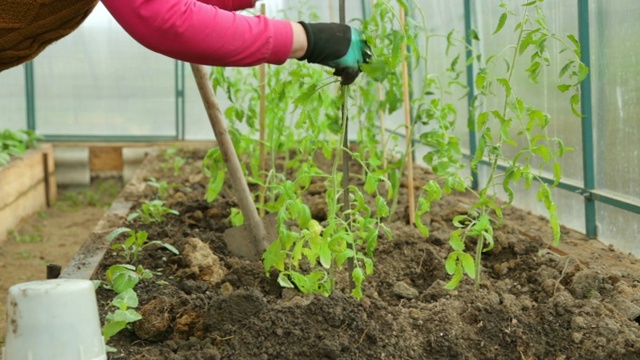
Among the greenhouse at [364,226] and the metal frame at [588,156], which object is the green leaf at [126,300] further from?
the metal frame at [588,156]

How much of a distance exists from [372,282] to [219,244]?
85 cm

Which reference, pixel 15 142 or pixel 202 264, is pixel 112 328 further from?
pixel 15 142

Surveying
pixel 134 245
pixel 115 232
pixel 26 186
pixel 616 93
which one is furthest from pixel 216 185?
pixel 26 186

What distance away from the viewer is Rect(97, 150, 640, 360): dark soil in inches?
95.0

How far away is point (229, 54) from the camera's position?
6.90 ft

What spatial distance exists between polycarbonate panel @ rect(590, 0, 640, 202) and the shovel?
1425 millimetres

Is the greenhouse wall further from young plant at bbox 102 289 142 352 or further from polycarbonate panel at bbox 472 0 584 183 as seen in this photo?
young plant at bbox 102 289 142 352

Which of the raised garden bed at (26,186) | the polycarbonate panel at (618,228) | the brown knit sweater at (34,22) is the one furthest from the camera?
the raised garden bed at (26,186)

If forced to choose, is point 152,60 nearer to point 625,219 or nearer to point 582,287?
point 625,219

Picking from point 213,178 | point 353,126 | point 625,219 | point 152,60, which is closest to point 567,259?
point 625,219

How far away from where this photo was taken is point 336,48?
2.35 m

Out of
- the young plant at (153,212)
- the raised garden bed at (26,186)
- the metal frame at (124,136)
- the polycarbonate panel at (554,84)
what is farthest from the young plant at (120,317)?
the metal frame at (124,136)

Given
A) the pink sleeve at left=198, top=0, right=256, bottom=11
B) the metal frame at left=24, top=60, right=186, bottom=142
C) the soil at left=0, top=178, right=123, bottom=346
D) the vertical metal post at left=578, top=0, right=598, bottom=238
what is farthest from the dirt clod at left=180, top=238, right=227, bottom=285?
→ the metal frame at left=24, top=60, right=186, bottom=142

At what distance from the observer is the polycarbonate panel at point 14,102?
304 inches
